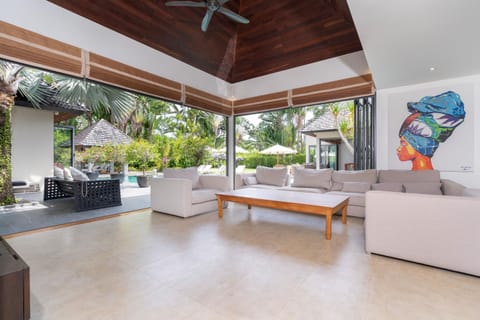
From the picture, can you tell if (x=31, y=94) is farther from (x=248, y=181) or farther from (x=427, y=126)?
(x=427, y=126)

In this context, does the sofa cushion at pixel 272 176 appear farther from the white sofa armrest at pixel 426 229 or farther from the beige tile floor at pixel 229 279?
the white sofa armrest at pixel 426 229

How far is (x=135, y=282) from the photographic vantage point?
1.85 metres

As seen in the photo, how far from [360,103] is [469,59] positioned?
5.59 ft

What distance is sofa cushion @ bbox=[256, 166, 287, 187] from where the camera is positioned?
5.02 m

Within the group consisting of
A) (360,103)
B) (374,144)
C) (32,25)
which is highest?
(32,25)

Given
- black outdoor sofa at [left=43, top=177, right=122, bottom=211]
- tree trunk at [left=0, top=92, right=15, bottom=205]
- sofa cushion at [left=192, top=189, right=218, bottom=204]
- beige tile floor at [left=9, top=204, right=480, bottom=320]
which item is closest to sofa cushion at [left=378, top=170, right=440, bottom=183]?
beige tile floor at [left=9, top=204, right=480, bottom=320]

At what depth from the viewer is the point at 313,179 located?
4.64m

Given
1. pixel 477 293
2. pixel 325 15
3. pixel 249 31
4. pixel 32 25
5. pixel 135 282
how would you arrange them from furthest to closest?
1. pixel 249 31
2. pixel 325 15
3. pixel 32 25
4. pixel 135 282
5. pixel 477 293

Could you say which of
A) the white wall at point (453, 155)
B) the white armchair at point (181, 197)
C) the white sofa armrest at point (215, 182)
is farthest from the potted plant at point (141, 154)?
the white wall at point (453, 155)

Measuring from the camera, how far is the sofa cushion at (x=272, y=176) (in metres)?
5.02

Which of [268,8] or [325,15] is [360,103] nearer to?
[325,15]

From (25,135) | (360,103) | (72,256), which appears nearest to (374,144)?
(360,103)

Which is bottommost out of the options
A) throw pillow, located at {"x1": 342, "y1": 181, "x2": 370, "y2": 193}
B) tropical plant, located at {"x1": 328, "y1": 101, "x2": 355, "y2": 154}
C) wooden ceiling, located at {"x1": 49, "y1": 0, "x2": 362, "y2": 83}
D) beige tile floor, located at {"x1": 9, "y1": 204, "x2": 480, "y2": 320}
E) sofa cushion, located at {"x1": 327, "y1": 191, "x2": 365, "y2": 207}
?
beige tile floor, located at {"x1": 9, "y1": 204, "x2": 480, "y2": 320}

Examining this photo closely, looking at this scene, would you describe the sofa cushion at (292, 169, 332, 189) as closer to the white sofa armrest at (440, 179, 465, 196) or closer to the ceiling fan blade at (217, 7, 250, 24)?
the white sofa armrest at (440, 179, 465, 196)
